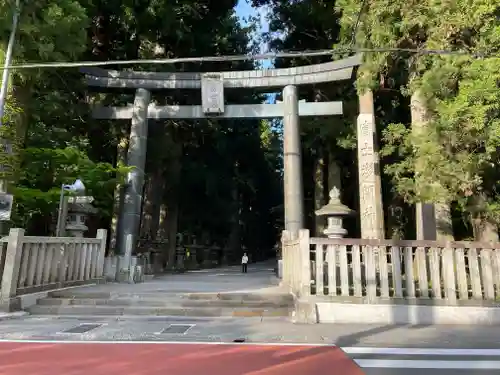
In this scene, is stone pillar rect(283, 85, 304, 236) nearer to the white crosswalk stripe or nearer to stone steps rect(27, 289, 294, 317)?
stone steps rect(27, 289, 294, 317)

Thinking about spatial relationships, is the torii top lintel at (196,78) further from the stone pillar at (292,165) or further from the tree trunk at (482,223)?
the tree trunk at (482,223)

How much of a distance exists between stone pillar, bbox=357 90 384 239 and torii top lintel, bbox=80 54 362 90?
2010 mm

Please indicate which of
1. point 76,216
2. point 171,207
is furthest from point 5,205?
point 171,207

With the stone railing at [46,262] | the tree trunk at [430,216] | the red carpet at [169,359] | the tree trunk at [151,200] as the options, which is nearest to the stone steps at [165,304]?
the stone railing at [46,262]

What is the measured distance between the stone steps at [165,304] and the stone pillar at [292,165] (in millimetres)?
5512

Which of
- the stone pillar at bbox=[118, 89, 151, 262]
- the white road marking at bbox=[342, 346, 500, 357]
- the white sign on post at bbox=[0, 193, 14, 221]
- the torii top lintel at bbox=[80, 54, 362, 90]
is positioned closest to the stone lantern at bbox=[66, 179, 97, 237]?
the stone pillar at bbox=[118, 89, 151, 262]

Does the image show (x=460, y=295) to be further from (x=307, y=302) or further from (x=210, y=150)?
(x=210, y=150)

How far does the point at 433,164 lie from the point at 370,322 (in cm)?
289

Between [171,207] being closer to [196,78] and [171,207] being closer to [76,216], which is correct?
[196,78]

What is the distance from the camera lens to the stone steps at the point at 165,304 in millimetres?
7453

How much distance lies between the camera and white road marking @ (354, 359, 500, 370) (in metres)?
4.25

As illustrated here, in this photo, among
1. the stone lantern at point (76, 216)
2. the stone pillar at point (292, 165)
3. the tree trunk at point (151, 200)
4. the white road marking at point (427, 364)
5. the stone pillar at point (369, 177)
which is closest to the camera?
the white road marking at point (427, 364)

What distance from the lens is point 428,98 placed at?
7598mm

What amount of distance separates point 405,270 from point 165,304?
4436 millimetres
